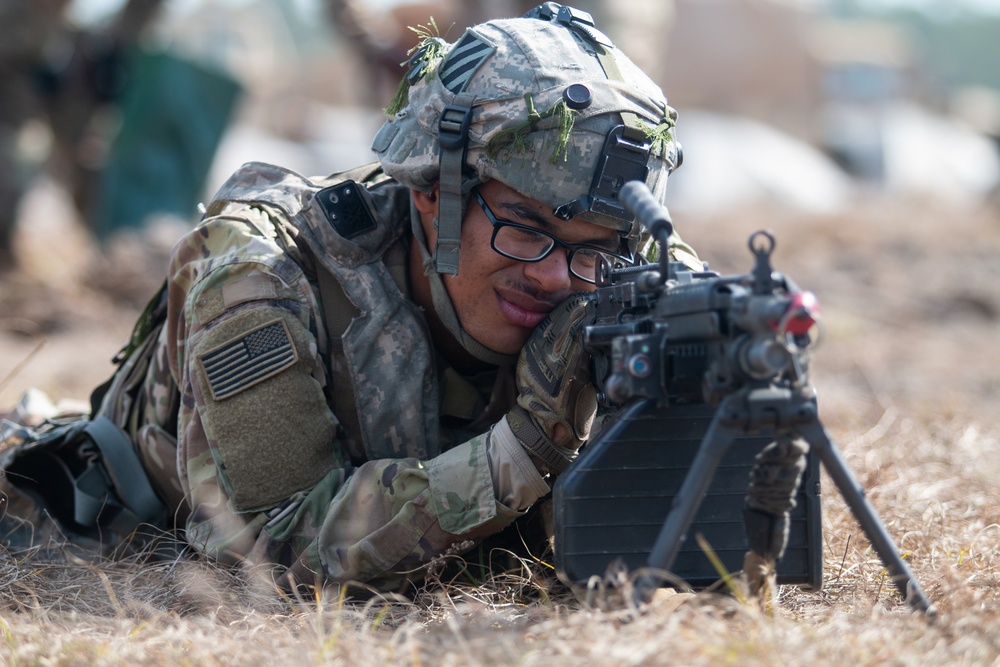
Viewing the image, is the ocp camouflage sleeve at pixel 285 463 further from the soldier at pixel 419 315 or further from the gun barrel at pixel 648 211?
the gun barrel at pixel 648 211

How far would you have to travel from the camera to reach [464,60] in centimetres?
318

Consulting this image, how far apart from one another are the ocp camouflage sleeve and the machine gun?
0.39 meters

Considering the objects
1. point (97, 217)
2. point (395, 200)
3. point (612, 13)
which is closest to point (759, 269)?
point (395, 200)

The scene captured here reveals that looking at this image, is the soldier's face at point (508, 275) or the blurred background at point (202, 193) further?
the blurred background at point (202, 193)

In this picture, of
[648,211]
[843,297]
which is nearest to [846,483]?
[648,211]

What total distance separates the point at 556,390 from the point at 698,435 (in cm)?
39

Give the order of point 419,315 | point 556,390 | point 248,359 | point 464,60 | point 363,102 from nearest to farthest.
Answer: point 556,390
point 248,359
point 464,60
point 419,315
point 363,102

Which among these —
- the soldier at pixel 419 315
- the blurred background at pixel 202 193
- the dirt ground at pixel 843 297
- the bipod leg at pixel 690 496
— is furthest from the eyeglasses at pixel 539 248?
the dirt ground at pixel 843 297

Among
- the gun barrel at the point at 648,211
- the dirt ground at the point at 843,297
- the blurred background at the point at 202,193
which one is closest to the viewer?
the gun barrel at the point at 648,211

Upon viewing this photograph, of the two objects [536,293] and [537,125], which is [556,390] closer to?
[536,293]

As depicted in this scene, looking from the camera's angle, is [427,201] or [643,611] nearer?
[643,611]

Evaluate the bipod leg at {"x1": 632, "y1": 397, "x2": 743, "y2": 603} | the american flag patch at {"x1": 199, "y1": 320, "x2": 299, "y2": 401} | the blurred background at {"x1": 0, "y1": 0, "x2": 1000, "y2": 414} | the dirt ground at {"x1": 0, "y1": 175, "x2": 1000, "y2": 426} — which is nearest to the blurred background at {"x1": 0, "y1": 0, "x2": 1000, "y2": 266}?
the blurred background at {"x1": 0, "y1": 0, "x2": 1000, "y2": 414}

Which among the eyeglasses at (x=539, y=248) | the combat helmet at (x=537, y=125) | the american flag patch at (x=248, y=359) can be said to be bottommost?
the american flag patch at (x=248, y=359)

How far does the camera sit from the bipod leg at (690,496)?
2.13 meters
